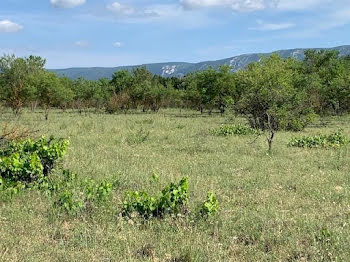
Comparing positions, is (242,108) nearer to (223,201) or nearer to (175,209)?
(223,201)

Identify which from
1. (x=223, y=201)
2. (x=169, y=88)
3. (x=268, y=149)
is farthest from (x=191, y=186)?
(x=169, y=88)

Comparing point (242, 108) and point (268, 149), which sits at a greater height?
point (242, 108)

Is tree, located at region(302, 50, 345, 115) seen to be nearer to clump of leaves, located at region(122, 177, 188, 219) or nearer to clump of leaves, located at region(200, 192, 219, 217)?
clump of leaves, located at region(200, 192, 219, 217)

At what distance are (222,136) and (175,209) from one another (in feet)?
43.3

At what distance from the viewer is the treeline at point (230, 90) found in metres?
14.3

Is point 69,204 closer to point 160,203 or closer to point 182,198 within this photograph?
point 160,203

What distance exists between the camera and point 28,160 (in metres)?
7.56

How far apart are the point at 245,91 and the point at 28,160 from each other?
975 cm

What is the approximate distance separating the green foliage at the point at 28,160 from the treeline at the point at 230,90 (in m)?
7.87

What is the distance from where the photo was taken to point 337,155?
40.2 ft

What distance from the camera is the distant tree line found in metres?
14.2

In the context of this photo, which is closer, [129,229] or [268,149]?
[129,229]

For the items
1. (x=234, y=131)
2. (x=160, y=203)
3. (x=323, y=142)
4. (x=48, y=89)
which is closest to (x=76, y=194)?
(x=160, y=203)

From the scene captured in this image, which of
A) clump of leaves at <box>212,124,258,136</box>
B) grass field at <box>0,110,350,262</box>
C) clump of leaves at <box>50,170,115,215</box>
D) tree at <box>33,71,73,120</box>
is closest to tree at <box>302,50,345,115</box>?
clump of leaves at <box>212,124,258,136</box>
